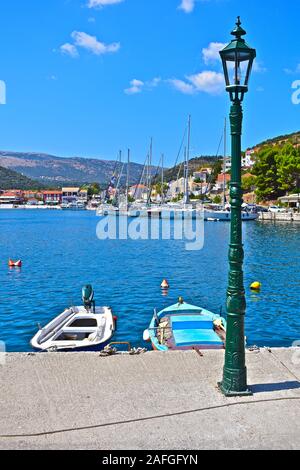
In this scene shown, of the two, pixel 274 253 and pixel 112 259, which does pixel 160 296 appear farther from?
pixel 274 253

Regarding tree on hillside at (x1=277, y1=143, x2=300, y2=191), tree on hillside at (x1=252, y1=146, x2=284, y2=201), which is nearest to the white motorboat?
tree on hillside at (x1=277, y1=143, x2=300, y2=191)

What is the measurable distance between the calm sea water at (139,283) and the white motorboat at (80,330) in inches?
47.5

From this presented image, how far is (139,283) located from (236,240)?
22.9m

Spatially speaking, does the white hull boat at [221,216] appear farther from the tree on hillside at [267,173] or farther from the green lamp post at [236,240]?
the green lamp post at [236,240]

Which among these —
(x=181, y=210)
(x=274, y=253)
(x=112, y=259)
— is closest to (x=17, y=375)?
(x=112, y=259)

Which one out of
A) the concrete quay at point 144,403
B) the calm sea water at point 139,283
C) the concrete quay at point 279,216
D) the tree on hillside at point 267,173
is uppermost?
the tree on hillside at point 267,173

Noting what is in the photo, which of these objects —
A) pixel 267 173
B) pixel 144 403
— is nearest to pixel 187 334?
pixel 144 403

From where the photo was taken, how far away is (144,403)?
7977mm

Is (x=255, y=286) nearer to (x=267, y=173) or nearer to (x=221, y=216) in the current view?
(x=221, y=216)

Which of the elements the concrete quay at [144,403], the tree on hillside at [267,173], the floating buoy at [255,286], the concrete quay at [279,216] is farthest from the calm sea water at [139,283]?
the tree on hillside at [267,173]

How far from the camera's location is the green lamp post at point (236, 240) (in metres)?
8.36

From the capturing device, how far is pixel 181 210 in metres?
110

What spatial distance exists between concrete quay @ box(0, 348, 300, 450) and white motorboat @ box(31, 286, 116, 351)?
311 cm

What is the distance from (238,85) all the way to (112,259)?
3701 centimetres
